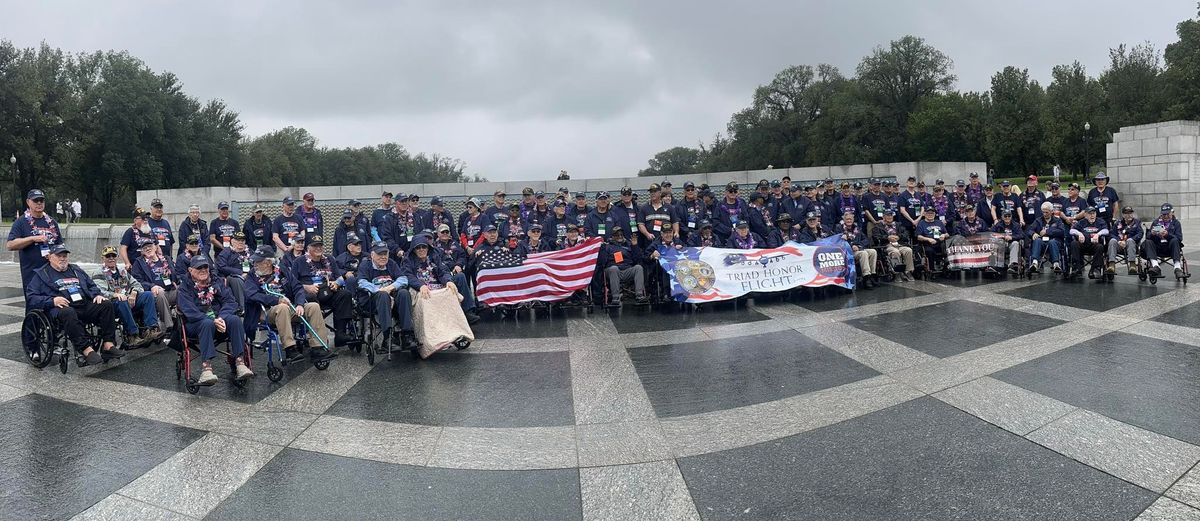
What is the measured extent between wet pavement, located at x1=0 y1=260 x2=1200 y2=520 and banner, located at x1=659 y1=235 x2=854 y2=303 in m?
1.79

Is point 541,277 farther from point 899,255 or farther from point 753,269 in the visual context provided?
point 899,255

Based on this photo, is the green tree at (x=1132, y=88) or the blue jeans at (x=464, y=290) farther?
the green tree at (x=1132, y=88)

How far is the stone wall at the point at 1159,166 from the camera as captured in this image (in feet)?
66.9

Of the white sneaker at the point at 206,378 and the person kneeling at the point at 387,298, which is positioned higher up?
the person kneeling at the point at 387,298

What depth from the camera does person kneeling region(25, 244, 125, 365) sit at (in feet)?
23.8

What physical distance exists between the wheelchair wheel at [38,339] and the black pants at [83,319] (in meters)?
0.18

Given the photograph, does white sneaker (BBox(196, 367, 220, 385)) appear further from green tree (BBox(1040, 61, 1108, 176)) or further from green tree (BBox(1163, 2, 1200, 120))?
green tree (BBox(1040, 61, 1108, 176))

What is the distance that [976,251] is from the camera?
12086 mm

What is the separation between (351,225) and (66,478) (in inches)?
259

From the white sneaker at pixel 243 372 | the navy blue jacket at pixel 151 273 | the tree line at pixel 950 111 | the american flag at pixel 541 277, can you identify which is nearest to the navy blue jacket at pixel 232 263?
the navy blue jacket at pixel 151 273

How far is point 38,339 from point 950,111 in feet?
230

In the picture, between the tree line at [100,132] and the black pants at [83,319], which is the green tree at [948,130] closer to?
the tree line at [100,132]

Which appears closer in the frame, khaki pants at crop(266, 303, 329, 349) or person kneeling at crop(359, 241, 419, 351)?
khaki pants at crop(266, 303, 329, 349)

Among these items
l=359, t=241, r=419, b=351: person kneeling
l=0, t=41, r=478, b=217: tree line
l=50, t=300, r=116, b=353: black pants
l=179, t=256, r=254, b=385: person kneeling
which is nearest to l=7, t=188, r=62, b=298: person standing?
l=50, t=300, r=116, b=353: black pants
